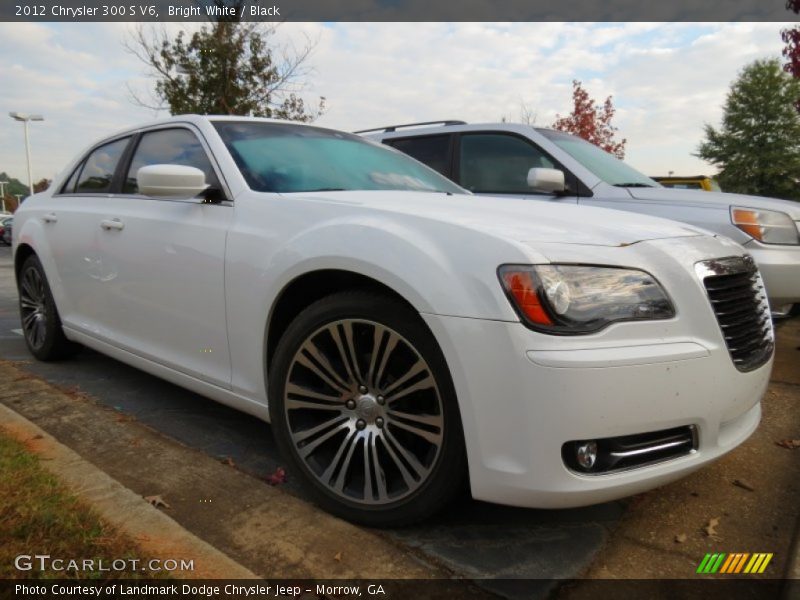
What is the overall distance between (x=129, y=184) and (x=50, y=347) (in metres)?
1.57

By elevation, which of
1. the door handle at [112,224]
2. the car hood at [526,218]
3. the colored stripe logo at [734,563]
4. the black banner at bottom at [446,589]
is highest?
the car hood at [526,218]

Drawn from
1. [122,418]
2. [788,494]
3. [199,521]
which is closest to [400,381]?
[199,521]

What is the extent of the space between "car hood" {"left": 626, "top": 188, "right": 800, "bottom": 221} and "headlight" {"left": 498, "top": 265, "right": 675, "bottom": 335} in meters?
2.77

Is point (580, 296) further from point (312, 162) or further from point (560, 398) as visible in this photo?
point (312, 162)

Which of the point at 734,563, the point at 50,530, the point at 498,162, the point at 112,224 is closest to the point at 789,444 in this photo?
the point at 734,563

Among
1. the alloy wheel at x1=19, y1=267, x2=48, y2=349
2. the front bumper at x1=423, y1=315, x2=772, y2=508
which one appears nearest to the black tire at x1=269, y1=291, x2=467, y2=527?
the front bumper at x1=423, y1=315, x2=772, y2=508

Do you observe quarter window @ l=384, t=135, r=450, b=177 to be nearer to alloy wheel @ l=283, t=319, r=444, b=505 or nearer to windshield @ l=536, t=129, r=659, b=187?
windshield @ l=536, t=129, r=659, b=187

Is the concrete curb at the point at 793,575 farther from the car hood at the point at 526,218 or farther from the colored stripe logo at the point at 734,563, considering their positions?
the car hood at the point at 526,218

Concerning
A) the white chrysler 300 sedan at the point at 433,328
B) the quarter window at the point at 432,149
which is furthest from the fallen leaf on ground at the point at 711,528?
the quarter window at the point at 432,149

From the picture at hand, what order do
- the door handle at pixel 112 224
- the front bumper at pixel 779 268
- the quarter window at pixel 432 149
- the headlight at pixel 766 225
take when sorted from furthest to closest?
the quarter window at pixel 432 149 → the headlight at pixel 766 225 → the front bumper at pixel 779 268 → the door handle at pixel 112 224

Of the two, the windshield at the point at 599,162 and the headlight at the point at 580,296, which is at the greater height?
the windshield at the point at 599,162

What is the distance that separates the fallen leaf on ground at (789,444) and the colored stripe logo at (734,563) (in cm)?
111

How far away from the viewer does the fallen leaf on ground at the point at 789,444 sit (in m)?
3.00

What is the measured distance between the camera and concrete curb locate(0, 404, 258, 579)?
1.84 m
